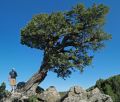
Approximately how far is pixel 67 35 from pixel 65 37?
75 centimetres

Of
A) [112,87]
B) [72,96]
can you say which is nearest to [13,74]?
[72,96]

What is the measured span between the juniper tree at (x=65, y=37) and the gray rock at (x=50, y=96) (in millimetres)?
5805

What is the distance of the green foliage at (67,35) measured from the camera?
45.8 meters

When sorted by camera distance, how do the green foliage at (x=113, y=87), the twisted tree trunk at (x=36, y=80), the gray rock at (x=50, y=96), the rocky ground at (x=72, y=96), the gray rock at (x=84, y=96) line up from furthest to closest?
the twisted tree trunk at (x=36, y=80)
the gray rock at (x=50, y=96)
the green foliage at (x=113, y=87)
the rocky ground at (x=72, y=96)
the gray rock at (x=84, y=96)

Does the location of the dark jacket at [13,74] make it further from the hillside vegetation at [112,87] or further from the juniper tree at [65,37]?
the hillside vegetation at [112,87]

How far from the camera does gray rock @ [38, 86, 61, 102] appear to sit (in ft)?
129

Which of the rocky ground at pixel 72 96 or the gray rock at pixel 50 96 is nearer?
the rocky ground at pixel 72 96

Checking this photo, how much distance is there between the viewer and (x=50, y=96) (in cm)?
3978

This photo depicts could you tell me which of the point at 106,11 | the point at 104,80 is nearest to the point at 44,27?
the point at 106,11

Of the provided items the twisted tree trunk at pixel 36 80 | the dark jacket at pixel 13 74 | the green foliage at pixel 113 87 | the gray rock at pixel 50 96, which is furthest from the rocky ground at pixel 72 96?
the dark jacket at pixel 13 74

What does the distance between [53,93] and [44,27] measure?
436 inches

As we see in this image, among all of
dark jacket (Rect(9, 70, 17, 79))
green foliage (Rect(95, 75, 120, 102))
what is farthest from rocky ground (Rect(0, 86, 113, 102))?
dark jacket (Rect(9, 70, 17, 79))

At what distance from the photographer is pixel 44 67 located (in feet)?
154

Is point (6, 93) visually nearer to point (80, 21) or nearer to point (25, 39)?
point (25, 39)
